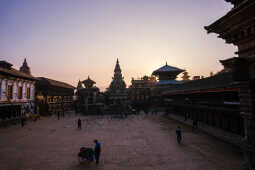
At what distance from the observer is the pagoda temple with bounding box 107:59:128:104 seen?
4625 cm

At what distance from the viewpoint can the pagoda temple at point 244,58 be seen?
5.56m

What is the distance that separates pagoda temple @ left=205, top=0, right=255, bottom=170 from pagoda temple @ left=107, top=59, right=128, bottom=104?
4051cm

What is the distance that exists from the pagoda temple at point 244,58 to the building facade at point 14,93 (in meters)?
26.9

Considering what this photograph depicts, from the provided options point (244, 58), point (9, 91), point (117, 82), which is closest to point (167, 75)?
point (117, 82)

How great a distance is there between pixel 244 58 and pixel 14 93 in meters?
30.3

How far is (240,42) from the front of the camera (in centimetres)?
624

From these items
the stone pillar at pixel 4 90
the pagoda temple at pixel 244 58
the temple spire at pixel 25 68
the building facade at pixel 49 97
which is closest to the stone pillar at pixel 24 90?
the stone pillar at pixel 4 90

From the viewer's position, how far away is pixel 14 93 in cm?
2502

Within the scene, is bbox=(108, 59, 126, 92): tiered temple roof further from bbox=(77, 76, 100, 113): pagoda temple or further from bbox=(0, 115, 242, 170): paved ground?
bbox=(0, 115, 242, 170): paved ground

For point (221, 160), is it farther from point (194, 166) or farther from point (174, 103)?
point (174, 103)

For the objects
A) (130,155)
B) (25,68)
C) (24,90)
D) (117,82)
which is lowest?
(130,155)

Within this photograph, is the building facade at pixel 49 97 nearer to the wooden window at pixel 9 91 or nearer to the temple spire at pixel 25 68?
the wooden window at pixel 9 91

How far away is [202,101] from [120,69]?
32.3 m

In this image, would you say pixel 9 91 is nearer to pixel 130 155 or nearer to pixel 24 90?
pixel 24 90
